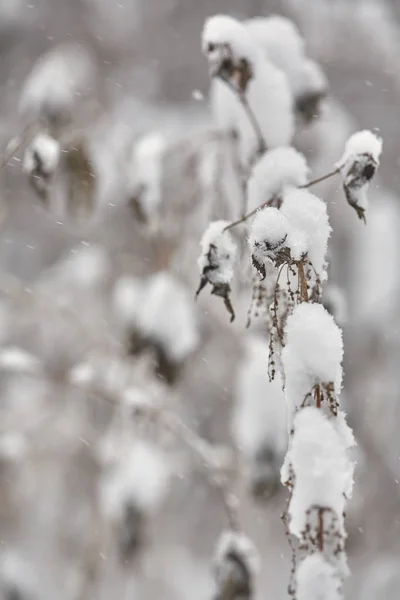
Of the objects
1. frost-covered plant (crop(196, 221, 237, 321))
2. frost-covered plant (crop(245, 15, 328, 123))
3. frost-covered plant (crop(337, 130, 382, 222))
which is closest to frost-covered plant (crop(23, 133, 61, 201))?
frost-covered plant (crop(245, 15, 328, 123))

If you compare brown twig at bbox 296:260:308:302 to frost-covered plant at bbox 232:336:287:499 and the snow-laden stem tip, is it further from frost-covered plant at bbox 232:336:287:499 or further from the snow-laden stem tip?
frost-covered plant at bbox 232:336:287:499

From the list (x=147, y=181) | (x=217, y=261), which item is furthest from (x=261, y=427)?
(x=217, y=261)

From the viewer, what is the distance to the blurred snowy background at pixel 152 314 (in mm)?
1960

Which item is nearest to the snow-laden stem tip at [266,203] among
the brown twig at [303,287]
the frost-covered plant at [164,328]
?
the brown twig at [303,287]

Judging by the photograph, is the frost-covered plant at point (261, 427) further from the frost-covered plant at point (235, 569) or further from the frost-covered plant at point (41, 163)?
the frost-covered plant at point (41, 163)

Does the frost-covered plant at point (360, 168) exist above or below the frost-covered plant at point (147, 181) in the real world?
below

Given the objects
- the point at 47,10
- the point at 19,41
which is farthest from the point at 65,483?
the point at 47,10

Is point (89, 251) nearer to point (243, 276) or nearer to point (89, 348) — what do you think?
point (89, 348)

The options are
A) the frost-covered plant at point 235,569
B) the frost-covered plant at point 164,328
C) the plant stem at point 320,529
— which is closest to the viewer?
the plant stem at point 320,529

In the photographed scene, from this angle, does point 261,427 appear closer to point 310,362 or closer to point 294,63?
point 294,63

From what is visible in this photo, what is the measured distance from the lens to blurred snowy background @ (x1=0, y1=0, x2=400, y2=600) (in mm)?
1960

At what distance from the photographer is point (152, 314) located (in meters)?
2.03

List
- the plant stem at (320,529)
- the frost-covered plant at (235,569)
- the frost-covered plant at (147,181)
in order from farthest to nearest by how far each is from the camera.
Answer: the frost-covered plant at (147,181) < the frost-covered plant at (235,569) < the plant stem at (320,529)

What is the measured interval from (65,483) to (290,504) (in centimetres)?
296
